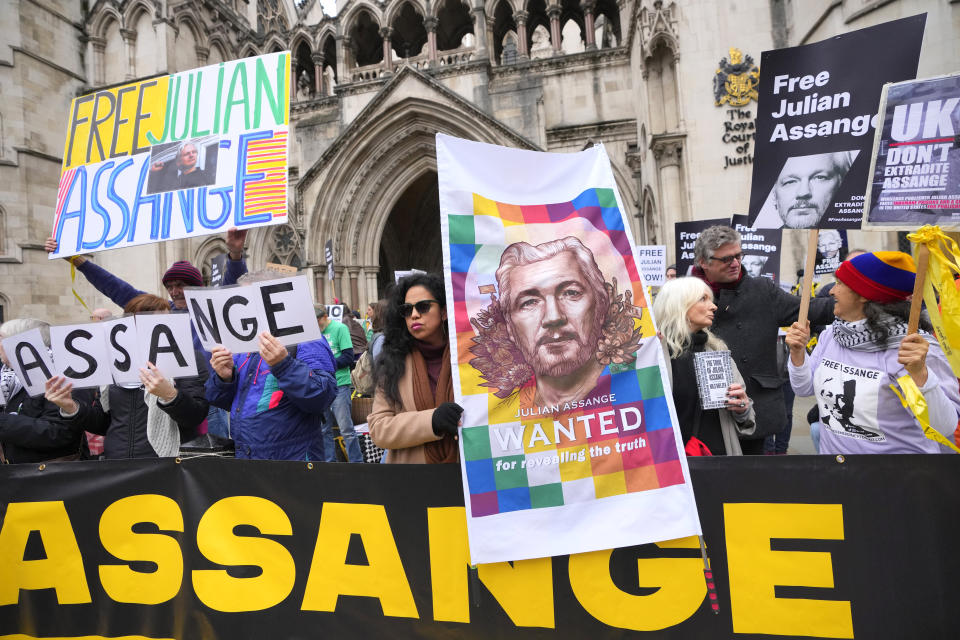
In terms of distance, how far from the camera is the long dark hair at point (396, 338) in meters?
2.59

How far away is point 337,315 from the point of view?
9984mm

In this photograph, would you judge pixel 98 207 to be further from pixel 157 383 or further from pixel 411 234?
pixel 411 234

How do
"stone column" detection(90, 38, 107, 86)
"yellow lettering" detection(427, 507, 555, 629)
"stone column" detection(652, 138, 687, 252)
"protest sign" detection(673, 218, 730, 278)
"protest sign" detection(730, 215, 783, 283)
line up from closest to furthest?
1. "yellow lettering" detection(427, 507, 555, 629)
2. "protest sign" detection(730, 215, 783, 283)
3. "protest sign" detection(673, 218, 730, 278)
4. "stone column" detection(652, 138, 687, 252)
5. "stone column" detection(90, 38, 107, 86)

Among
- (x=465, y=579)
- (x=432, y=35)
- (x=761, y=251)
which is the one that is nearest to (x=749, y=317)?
(x=465, y=579)

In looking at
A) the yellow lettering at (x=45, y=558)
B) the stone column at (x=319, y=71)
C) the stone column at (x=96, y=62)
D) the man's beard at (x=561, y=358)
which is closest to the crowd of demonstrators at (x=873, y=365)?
the man's beard at (x=561, y=358)

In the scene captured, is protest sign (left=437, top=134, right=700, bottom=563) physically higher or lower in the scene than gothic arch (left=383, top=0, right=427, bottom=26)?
lower

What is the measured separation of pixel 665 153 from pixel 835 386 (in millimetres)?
10209

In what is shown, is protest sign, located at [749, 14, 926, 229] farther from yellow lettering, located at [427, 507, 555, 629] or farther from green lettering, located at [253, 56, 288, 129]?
green lettering, located at [253, 56, 288, 129]

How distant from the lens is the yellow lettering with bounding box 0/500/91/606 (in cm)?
276

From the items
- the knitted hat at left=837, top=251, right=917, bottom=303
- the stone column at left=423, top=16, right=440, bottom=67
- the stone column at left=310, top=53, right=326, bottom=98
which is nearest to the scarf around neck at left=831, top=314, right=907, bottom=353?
the knitted hat at left=837, top=251, right=917, bottom=303

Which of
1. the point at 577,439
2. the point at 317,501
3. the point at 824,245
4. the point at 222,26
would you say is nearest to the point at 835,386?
the point at 577,439

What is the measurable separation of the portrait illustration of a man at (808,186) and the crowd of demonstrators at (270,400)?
264 centimetres

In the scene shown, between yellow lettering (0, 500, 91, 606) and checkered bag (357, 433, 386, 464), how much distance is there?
3.22 metres

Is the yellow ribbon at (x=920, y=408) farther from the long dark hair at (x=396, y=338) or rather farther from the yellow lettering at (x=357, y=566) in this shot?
the yellow lettering at (x=357, y=566)
